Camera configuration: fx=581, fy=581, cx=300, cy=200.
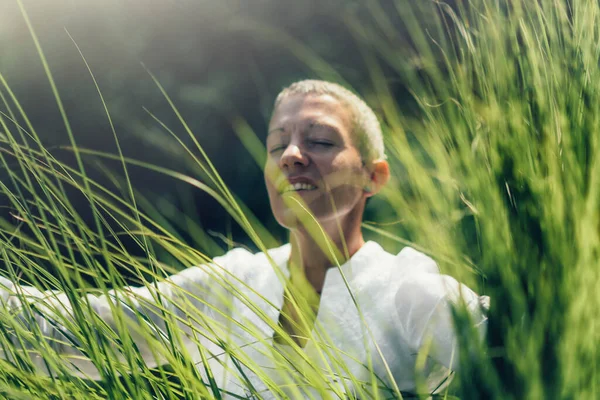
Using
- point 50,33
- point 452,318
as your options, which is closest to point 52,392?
point 452,318

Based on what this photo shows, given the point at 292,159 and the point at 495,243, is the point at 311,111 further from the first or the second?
the point at 495,243

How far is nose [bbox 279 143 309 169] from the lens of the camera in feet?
2.01

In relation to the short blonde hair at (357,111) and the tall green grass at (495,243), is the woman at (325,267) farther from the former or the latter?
the tall green grass at (495,243)

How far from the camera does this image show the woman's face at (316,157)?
2.01ft

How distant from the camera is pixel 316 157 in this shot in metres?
0.65

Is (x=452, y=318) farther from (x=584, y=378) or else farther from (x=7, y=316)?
(x=7, y=316)

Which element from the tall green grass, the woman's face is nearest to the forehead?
the woman's face

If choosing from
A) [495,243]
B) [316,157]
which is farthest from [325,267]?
[495,243]

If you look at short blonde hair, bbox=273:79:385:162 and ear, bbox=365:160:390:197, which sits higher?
short blonde hair, bbox=273:79:385:162

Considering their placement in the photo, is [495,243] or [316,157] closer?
[495,243]

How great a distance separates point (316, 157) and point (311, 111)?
71 millimetres

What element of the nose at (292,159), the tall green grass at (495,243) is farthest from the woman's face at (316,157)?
the tall green grass at (495,243)

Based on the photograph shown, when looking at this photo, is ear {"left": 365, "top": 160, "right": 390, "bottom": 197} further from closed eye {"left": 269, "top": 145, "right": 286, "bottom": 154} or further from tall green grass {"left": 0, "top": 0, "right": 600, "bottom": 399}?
tall green grass {"left": 0, "top": 0, "right": 600, "bottom": 399}

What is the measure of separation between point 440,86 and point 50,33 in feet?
3.46
